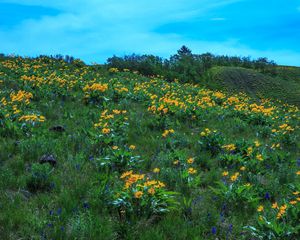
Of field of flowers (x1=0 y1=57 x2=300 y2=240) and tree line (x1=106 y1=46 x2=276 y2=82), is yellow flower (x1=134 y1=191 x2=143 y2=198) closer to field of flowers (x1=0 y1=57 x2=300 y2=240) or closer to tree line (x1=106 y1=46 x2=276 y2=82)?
field of flowers (x1=0 y1=57 x2=300 y2=240)

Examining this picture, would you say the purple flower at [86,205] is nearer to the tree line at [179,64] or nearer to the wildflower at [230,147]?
the wildflower at [230,147]

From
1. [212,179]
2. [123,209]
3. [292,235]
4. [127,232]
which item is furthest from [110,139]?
[292,235]

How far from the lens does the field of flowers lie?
4672mm

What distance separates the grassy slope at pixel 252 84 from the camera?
26297 mm

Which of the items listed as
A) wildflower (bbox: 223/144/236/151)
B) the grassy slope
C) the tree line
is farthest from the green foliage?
the grassy slope

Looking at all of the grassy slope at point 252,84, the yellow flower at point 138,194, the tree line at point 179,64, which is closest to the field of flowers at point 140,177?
the yellow flower at point 138,194

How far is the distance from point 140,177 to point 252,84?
941 inches

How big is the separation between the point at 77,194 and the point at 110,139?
2.43 m

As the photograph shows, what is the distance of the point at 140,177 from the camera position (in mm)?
5309

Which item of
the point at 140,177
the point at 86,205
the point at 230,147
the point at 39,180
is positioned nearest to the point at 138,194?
the point at 140,177

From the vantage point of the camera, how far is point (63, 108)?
35.9 ft

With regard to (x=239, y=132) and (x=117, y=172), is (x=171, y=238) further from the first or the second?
(x=239, y=132)

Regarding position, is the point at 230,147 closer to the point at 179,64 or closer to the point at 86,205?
the point at 86,205

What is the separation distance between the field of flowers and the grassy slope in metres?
14.9
